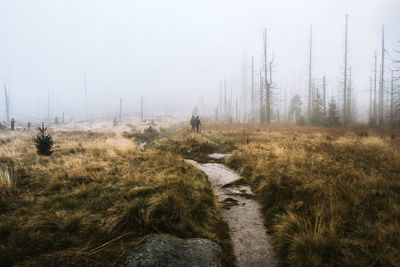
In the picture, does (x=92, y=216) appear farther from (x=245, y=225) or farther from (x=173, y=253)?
(x=245, y=225)

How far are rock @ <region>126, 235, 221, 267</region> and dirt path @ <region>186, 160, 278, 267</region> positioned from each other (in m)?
0.53

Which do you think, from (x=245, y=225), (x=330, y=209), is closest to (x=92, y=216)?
(x=245, y=225)

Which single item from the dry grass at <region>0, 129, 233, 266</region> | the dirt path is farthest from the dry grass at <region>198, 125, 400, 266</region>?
the dry grass at <region>0, 129, 233, 266</region>

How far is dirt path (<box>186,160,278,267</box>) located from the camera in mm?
2765

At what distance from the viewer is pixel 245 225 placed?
11.9 ft

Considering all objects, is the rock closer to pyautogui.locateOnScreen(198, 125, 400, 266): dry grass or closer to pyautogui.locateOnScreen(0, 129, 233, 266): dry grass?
pyautogui.locateOnScreen(0, 129, 233, 266): dry grass

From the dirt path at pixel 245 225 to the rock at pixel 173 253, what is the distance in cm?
53

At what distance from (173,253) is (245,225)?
1817 mm

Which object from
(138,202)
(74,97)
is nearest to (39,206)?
(138,202)

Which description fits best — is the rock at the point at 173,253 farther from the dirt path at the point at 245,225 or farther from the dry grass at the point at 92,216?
the dirt path at the point at 245,225

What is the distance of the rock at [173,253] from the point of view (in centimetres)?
223

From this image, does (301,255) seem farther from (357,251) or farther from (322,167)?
(322,167)

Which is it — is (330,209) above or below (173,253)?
above

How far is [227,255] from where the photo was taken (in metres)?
2.83
